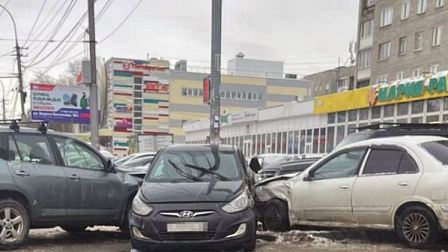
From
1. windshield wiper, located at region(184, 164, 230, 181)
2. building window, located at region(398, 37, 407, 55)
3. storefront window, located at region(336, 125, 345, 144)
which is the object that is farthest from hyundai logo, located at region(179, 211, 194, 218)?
building window, located at region(398, 37, 407, 55)

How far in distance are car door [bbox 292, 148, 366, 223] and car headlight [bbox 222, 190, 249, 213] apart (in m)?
1.73

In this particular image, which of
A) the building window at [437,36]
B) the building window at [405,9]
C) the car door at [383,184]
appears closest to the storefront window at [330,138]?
the building window at [437,36]

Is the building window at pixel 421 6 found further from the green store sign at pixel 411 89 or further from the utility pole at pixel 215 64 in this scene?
the utility pole at pixel 215 64

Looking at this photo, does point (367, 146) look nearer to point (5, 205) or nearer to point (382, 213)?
point (382, 213)

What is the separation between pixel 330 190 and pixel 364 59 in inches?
1484

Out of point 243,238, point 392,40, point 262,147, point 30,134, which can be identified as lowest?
point 262,147

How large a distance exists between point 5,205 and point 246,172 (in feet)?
11.6

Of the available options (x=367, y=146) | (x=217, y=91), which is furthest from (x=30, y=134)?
(x=217, y=91)

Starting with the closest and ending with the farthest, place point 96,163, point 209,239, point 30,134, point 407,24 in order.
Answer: point 209,239 < point 30,134 < point 96,163 < point 407,24

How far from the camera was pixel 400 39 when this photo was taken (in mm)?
38406

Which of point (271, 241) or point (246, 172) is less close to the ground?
point (246, 172)

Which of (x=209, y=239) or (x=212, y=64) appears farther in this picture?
(x=212, y=64)

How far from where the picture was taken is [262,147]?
40.4m

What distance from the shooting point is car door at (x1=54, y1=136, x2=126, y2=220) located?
25.3 ft
